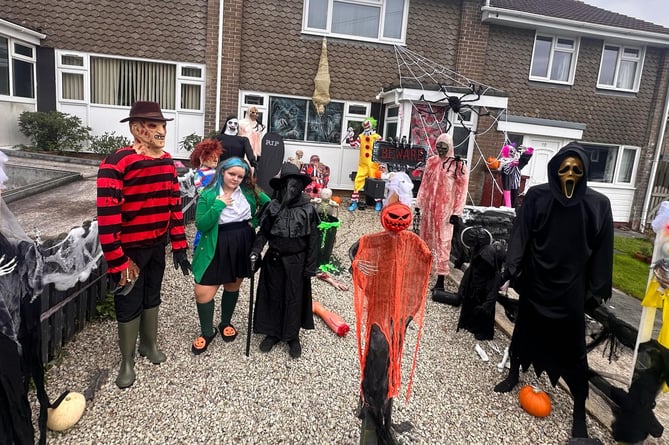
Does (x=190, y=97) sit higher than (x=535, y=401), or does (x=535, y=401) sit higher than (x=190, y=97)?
(x=190, y=97)

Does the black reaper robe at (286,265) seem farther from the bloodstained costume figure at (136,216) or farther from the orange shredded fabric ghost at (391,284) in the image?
the orange shredded fabric ghost at (391,284)

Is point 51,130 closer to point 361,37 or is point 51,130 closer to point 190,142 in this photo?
point 190,142

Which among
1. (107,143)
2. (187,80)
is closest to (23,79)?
(107,143)

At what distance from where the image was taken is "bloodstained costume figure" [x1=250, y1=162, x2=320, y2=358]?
11.7 feet

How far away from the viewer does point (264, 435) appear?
9.15 ft

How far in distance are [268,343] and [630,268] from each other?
306 inches

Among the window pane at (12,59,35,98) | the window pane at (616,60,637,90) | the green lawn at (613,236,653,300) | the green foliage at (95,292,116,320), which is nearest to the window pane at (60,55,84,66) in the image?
the window pane at (12,59,35,98)

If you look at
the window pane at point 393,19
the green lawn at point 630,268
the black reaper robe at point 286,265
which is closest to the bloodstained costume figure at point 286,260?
the black reaper robe at point 286,265

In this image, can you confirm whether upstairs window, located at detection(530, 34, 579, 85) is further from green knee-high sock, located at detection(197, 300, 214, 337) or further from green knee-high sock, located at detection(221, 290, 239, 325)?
green knee-high sock, located at detection(197, 300, 214, 337)

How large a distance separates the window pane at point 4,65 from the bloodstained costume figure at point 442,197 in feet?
31.3

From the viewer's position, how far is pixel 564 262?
3.01 meters

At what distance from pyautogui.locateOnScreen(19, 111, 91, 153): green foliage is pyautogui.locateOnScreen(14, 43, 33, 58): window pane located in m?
1.32

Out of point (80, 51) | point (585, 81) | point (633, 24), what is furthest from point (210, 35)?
point (633, 24)

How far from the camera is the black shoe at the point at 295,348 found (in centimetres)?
375
